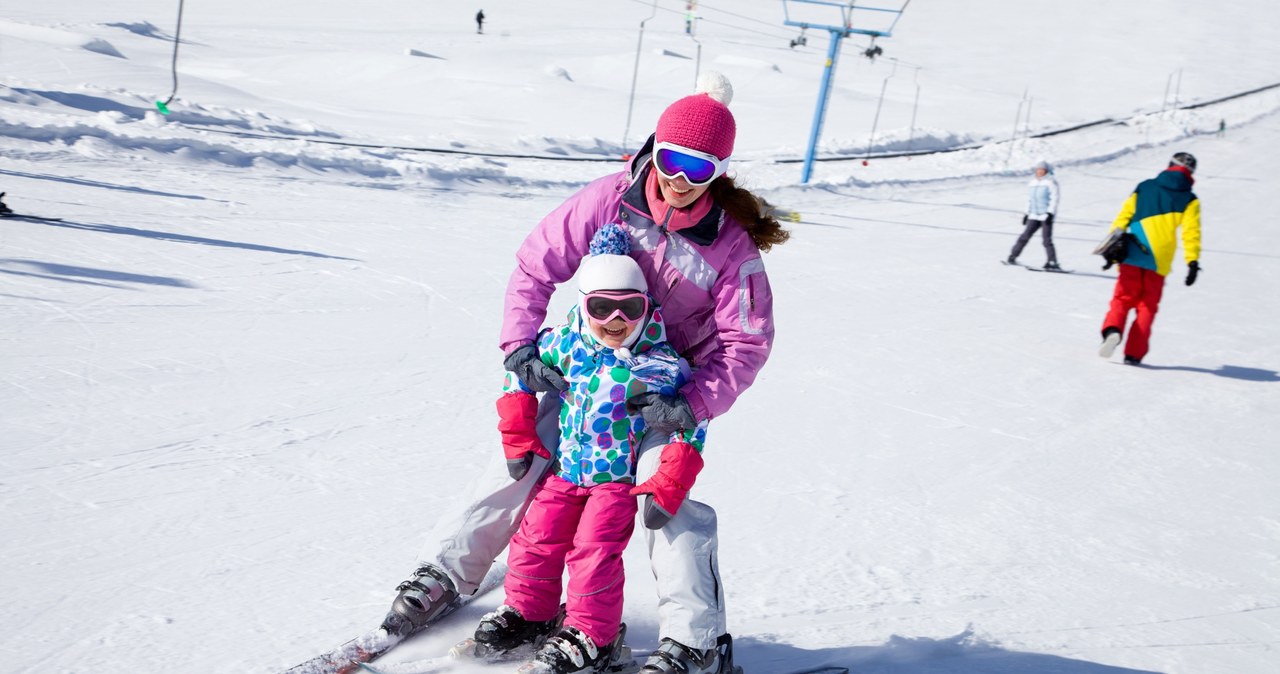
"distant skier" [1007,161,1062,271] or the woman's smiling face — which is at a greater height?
"distant skier" [1007,161,1062,271]

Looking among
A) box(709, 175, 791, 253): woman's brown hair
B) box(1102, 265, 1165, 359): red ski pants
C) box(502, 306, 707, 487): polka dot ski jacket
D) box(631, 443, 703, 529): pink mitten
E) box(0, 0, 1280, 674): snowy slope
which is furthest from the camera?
box(1102, 265, 1165, 359): red ski pants

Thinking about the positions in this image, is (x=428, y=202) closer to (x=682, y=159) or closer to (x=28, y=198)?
(x=28, y=198)

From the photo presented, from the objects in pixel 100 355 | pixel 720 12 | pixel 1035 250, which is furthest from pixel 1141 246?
pixel 720 12

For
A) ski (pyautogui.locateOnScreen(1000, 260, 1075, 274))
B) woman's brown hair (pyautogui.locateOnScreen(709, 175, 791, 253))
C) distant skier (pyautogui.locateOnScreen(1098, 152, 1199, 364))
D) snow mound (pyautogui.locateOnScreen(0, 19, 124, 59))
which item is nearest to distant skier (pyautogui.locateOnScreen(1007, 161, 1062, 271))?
ski (pyautogui.locateOnScreen(1000, 260, 1075, 274))

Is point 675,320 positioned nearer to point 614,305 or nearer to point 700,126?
point 614,305

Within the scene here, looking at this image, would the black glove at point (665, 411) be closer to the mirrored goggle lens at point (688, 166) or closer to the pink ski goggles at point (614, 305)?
the pink ski goggles at point (614, 305)

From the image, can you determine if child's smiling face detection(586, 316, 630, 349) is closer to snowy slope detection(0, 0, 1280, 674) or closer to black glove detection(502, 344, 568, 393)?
black glove detection(502, 344, 568, 393)

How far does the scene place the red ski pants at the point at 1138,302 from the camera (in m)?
7.37

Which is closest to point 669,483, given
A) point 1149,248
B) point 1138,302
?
point 1149,248

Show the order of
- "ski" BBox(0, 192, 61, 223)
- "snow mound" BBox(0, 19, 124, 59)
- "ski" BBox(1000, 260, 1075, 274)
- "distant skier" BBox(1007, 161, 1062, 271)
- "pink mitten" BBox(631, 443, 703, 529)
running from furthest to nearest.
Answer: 1. "snow mound" BBox(0, 19, 124, 59)
2. "distant skier" BBox(1007, 161, 1062, 271)
3. "ski" BBox(1000, 260, 1075, 274)
4. "ski" BBox(0, 192, 61, 223)
5. "pink mitten" BBox(631, 443, 703, 529)

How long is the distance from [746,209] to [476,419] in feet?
8.42

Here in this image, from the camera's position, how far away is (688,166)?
2.62 meters

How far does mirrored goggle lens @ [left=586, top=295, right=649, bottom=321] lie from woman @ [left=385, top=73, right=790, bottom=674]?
162 millimetres

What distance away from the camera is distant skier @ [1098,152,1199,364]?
7.27 m
